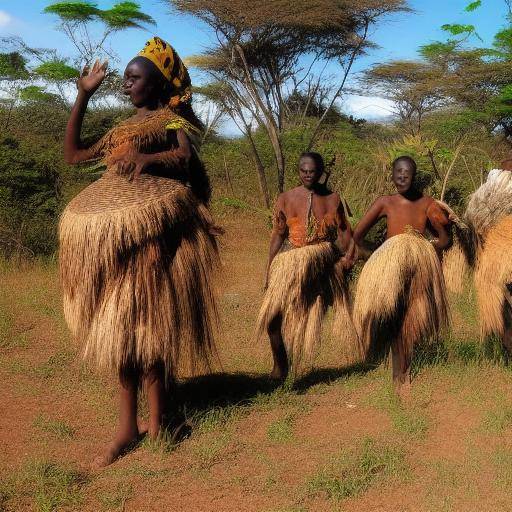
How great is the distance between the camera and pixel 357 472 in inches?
113

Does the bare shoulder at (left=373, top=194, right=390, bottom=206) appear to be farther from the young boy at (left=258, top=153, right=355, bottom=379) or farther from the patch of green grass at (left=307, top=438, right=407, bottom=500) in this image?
the patch of green grass at (left=307, top=438, right=407, bottom=500)

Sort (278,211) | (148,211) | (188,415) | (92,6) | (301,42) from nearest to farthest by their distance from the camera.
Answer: (148,211)
(188,415)
(278,211)
(301,42)
(92,6)

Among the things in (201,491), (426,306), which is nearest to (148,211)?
(201,491)

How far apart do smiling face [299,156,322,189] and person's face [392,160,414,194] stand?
1.53 feet

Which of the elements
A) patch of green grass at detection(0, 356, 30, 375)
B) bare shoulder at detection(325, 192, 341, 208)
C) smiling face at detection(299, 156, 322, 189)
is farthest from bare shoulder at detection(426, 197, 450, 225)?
patch of green grass at detection(0, 356, 30, 375)

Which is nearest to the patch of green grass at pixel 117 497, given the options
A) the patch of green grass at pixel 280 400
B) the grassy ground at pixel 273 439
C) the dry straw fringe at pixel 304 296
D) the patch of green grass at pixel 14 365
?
the grassy ground at pixel 273 439

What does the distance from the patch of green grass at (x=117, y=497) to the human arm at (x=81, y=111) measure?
143 cm

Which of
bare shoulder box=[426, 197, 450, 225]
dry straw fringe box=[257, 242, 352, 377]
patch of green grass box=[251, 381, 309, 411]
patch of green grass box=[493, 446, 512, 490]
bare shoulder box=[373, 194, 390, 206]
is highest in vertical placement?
bare shoulder box=[373, 194, 390, 206]

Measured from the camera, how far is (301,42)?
15.2 m

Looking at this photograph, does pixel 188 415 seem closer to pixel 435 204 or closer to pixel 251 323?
pixel 435 204

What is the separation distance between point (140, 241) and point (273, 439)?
113cm

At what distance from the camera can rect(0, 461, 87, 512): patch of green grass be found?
8.71 feet

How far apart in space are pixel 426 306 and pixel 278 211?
1023 mm

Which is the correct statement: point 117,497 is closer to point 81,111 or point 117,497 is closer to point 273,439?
point 273,439
